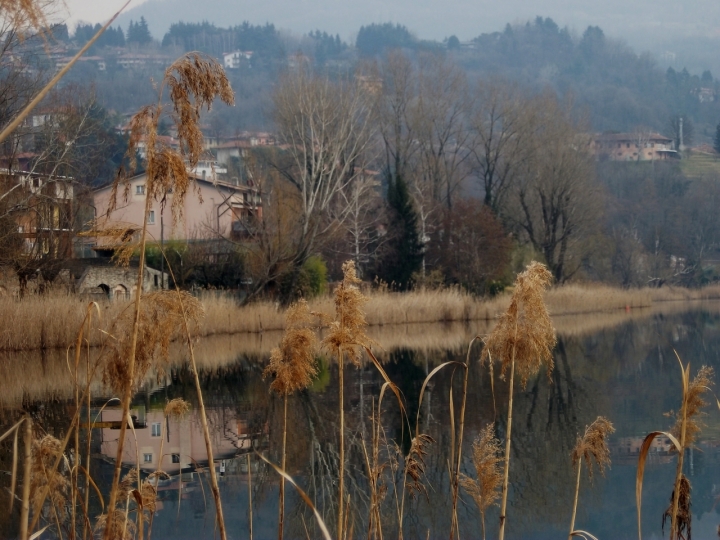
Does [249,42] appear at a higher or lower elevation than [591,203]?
higher

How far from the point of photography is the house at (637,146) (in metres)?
103

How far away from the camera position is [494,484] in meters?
3.61

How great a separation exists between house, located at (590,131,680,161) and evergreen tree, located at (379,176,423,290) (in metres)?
66.7

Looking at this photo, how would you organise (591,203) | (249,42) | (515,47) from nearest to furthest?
(591,203)
(249,42)
(515,47)

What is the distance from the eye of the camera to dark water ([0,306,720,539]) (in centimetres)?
726

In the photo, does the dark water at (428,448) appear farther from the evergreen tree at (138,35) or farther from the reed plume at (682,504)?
the evergreen tree at (138,35)

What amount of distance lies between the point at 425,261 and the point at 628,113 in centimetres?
10664

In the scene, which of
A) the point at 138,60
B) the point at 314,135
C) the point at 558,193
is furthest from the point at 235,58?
the point at 314,135

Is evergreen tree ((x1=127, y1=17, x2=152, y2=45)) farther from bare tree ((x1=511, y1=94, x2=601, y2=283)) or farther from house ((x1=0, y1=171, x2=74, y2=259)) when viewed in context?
house ((x1=0, y1=171, x2=74, y2=259))

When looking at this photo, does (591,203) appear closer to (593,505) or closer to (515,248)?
(515,248)

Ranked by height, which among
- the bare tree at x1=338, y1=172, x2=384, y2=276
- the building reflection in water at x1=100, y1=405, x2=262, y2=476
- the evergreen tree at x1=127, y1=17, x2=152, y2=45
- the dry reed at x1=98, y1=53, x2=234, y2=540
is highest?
the evergreen tree at x1=127, y1=17, x2=152, y2=45

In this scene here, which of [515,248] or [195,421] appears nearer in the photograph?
[195,421]

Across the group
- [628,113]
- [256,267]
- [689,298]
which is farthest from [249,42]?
[256,267]

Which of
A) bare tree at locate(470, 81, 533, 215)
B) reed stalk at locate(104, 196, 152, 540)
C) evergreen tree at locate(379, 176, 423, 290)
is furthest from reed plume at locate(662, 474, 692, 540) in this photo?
bare tree at locate(470, 81, 533, 215)
